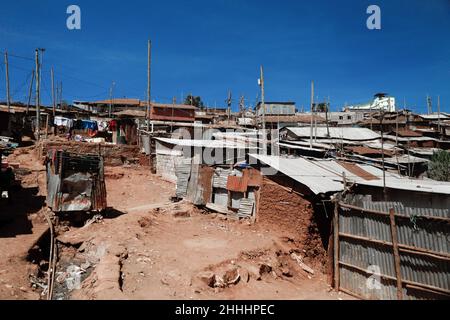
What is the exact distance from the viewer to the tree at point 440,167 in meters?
22.9

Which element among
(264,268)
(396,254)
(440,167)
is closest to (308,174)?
(264,268)

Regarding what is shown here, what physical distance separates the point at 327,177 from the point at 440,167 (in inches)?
649

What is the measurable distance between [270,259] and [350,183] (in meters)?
3.58

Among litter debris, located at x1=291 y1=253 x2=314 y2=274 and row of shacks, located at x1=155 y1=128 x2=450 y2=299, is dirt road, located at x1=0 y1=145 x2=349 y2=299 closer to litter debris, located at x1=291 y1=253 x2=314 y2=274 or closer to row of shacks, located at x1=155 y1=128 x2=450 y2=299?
litter debris, located at x1=291 y1=253 x2=314 y2=274

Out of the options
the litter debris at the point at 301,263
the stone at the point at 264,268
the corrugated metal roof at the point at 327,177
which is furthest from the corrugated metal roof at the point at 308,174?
the stone at the point at 264,268

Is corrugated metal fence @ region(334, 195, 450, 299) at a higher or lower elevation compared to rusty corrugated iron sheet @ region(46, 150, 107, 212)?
lower

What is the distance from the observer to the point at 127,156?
78.8 feet

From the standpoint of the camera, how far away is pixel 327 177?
40.1ft

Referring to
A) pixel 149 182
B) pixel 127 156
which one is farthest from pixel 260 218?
pixel 127 156

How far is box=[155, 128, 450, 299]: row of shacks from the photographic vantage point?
7453mm

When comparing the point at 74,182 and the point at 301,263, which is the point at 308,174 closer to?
the point at 301,263

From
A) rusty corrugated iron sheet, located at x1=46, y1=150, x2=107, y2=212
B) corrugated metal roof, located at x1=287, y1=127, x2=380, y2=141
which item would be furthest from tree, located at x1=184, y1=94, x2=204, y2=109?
rusty corrugated iron sheet, located at x1=46, y1=150, x2=107, y2=212

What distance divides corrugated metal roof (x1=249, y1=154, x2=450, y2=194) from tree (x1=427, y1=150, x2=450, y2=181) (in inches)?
426

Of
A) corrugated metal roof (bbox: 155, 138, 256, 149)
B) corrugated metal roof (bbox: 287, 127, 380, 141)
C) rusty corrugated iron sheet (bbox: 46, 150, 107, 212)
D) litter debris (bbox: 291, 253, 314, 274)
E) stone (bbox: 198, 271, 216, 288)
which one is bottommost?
litter debris (bbox: 291, 253, 314, 274)
